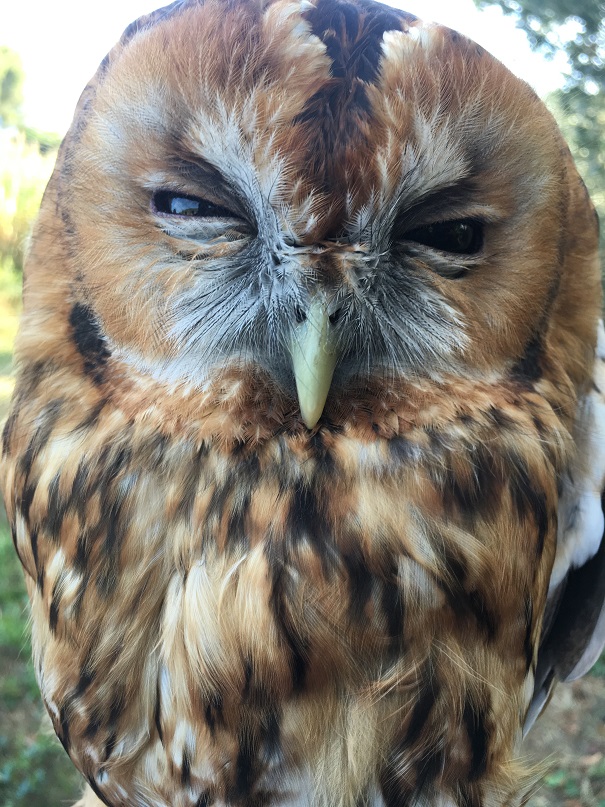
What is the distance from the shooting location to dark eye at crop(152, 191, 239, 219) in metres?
0.72

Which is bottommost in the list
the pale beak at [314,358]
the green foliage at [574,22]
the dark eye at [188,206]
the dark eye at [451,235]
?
the pale beak at [314,358]

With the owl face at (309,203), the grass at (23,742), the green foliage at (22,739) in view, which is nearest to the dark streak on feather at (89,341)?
the owl face at (309,203)

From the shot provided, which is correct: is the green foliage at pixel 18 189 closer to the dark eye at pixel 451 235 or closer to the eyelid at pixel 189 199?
the eyelid at pixel 189 199

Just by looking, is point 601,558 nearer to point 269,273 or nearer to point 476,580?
point 476,580

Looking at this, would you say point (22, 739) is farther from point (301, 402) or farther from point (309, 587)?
point (301, 402)

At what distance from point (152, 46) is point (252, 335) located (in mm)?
326

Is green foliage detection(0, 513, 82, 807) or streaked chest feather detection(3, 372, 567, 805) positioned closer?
streaked chest feather detection(3, 372, 567, 805)

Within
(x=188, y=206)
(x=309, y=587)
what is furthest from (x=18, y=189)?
(x=309, y=587)

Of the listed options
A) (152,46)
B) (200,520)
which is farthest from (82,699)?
(152,46)

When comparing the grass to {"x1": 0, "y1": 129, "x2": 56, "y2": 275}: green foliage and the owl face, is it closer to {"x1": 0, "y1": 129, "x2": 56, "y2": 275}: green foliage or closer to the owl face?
{"x1": 0, "y1": 129, "x2": 56, "y2": 275}: green foliage

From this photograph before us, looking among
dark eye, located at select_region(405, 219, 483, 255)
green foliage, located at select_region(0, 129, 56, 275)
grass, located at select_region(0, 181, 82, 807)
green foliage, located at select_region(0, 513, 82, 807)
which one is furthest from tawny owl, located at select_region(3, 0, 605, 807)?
green foliage, located at select_region(0, 513, 82, 807)

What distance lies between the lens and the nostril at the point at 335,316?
0.72 metres

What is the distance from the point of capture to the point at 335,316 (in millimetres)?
727

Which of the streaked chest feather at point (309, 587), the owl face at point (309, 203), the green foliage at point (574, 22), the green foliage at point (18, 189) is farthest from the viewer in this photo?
the green foliage at point (574, 22)
